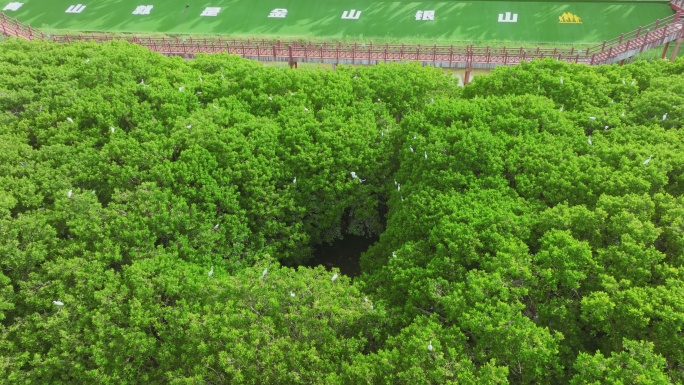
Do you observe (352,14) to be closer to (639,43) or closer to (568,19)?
(568,19)

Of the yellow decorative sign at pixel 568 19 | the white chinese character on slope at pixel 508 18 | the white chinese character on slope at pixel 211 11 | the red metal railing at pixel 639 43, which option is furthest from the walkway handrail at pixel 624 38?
the white chinese character on slope at pixel 211 11

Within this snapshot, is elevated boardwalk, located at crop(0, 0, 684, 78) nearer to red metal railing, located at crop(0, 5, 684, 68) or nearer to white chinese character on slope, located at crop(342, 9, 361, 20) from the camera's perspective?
red metal railing, located at crop(0, 5, 684, 68)

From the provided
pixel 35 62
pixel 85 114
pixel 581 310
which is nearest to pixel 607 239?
pixel 581 310

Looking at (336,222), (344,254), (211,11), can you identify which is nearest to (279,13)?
(211,11)

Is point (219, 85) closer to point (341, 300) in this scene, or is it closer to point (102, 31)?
point (341, 300)

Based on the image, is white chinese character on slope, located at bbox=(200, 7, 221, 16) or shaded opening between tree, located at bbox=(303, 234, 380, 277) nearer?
shaded opening between tree, located at bbox=(303, 234, 380, 277)

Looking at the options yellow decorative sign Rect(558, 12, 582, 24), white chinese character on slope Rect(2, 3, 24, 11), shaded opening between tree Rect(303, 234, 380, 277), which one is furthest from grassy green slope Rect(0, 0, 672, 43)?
shaded opening between tree Rect(303, 234, 380, 277)

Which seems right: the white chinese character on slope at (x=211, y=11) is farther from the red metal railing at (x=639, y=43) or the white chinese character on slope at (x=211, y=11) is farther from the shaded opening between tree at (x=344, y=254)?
the red metal railing at (x=639, y=43)
